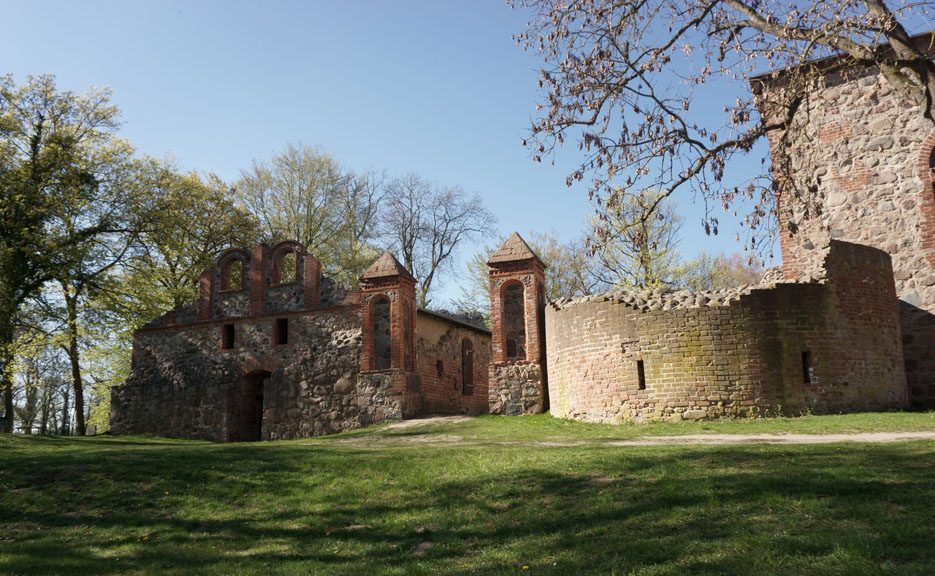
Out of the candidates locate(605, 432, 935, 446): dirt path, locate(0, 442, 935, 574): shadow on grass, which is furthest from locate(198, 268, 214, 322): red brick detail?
locate(605, 432, 935, 446): dirt path

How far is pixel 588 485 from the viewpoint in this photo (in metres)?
9.29

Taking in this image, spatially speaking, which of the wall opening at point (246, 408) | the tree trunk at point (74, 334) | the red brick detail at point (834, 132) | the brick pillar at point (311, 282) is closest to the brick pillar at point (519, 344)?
the brick pillar at point (311, 282)

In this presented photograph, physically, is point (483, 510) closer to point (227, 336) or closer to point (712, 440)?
point (712, 440)

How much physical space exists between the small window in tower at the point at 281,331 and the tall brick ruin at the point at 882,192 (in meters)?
16.1

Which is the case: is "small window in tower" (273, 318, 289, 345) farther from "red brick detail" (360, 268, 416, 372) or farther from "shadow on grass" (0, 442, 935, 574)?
"shadow on grass" (0, 442, 935, 574)

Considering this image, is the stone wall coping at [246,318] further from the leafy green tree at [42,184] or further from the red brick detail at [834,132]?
the red brick detail at [834,132]

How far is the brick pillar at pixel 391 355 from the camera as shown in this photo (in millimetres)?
22281

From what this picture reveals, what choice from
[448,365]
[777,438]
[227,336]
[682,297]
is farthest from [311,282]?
[777,438]

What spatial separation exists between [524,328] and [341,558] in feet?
48.1

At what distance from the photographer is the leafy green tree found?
→ 21.7m

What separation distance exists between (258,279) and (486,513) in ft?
60.4

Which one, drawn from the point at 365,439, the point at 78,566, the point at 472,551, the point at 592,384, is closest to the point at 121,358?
the point at 365,439

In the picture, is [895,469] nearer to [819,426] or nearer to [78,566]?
[819,426]

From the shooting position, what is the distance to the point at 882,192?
65.3 ft
